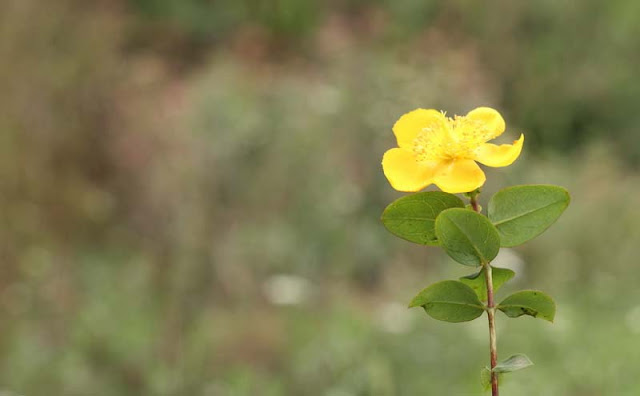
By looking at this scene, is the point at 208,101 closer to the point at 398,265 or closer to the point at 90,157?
the point at 90,157

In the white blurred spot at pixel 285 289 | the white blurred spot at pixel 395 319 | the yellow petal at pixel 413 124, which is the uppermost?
the yellow petal at pixel 413 124

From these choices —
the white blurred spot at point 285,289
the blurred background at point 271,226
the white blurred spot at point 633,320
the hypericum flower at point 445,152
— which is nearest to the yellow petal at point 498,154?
the hypericum flower at point 445,152

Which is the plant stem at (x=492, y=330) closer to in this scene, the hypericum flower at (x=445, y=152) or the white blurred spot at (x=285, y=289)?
the hypericum flower at (x=445, y=152)

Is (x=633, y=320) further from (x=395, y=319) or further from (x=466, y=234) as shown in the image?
(x=466, y=234)

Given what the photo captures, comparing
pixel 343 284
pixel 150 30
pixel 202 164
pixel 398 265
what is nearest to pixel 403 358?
pixel 343 284

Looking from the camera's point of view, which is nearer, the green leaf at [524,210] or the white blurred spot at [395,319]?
the green leaf at [524,210]

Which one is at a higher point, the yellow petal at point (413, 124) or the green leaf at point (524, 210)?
the yellow petal at point (413, 124)

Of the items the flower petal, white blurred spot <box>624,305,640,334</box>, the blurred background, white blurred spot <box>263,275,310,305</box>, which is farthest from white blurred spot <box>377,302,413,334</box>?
the flower petal
